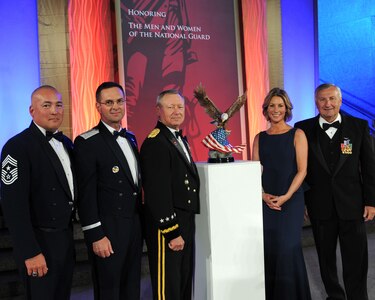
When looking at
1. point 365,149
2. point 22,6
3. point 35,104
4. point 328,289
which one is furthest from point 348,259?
point 22,6

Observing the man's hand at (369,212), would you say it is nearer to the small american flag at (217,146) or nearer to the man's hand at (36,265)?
the small american flag at (217,146)

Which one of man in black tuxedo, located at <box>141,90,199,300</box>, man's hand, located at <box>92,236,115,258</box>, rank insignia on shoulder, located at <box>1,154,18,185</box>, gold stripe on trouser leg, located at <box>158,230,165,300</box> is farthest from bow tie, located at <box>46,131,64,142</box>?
gold stripe on trouser leg, located at <box>158,230,165,300</box>

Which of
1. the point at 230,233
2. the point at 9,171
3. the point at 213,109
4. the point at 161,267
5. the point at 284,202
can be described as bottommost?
the point at 161,267

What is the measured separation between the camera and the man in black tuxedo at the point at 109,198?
7.91ft

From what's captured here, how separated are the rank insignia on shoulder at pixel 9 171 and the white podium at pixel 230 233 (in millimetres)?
1110

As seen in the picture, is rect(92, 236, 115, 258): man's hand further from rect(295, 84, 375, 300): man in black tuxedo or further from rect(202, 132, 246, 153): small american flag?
rect(295, 84, 375, 300): man in black tuxedo

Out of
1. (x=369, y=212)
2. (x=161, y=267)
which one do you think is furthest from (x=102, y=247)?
(x=369, y=212)

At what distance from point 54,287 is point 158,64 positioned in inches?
131

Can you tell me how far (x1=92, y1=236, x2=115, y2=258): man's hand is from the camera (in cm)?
240

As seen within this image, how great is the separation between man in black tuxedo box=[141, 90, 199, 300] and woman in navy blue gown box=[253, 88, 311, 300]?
70 cm

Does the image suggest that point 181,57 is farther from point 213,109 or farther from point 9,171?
point 9,171

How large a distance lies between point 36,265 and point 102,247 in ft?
1.18

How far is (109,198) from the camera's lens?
2.46 metres

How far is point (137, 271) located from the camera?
2609 mm
